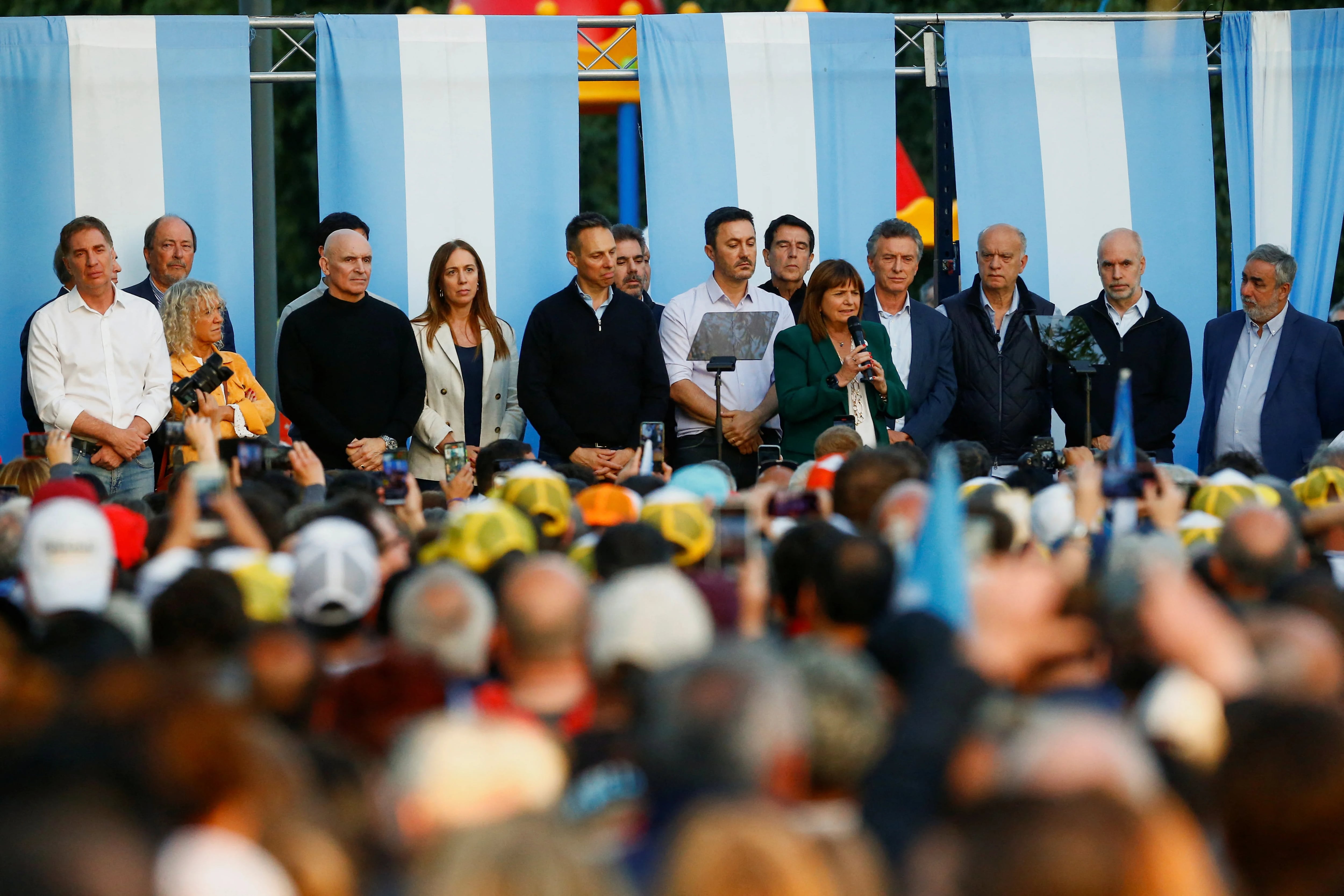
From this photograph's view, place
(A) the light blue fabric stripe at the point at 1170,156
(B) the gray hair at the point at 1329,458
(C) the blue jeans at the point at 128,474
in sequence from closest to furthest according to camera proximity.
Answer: (B) the gray hair at the point at 1329,458 < (C) the blue jeans at the point at 128,474 < (A) the light blue fabric stripe at the point at 1170,156

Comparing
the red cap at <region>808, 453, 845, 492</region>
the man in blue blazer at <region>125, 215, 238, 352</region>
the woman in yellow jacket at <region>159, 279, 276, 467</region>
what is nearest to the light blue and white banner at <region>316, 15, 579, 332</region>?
the man in blue blazer at <region>125, 215, 238, 352</region>

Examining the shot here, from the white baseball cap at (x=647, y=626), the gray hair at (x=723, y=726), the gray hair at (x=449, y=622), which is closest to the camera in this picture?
the gray hair at (x=723, y=726)

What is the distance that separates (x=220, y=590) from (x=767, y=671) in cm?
157

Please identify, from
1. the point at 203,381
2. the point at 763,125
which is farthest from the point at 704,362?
the point at 203,381

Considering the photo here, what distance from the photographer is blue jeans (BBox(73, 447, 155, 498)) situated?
7082 mm

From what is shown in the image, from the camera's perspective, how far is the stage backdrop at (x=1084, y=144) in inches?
360

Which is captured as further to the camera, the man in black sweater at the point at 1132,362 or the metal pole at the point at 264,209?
the metal pole at the point at 264,209

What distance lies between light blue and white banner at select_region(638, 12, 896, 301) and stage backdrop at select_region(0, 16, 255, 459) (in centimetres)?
222

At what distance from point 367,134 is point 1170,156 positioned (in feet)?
14.8

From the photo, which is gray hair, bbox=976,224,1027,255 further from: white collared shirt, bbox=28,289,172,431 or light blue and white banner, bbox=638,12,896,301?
white collared shirt, bbox=28,289,172,431

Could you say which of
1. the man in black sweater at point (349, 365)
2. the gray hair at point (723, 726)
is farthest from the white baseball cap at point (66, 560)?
the man in black sweater at point (349, 365)

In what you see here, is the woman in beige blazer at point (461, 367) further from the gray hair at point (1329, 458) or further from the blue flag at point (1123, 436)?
the gray hair at point (1329, 458)

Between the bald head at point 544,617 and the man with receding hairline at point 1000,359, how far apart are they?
5215 millimetres

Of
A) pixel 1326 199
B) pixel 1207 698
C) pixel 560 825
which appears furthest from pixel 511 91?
pixel 560 825
